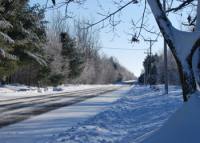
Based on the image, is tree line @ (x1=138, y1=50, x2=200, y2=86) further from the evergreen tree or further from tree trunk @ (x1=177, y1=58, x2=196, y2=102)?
tree trunk @ (x1=177, y1=58, x2=196, y2=102)

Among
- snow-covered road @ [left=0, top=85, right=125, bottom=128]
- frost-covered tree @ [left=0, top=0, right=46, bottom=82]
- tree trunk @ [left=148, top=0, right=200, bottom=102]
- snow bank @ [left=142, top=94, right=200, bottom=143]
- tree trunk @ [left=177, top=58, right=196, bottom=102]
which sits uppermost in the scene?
frost-covered tree @ [left=0, top=0, right=46, bottom=82]

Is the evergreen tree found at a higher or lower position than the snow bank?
higher

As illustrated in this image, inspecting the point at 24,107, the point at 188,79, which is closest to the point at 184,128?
the point at 188,79

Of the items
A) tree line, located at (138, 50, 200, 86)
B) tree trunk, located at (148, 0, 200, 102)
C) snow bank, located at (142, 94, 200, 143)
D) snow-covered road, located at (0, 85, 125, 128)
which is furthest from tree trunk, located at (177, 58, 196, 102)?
tree line, located at (138, 50, 200, 86)

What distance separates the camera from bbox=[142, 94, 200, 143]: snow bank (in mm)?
2201

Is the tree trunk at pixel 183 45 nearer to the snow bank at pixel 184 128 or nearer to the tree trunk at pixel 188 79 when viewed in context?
the tree trunk at pixel 188 79

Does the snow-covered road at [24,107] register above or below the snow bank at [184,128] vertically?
below

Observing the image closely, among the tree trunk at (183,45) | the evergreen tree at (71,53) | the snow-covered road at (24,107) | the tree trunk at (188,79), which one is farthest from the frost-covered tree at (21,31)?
the tree trunk at (188,79)

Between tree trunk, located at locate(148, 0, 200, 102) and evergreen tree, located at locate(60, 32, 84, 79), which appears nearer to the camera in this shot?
tree trunk, located at locate(148, 0, 200, 102)

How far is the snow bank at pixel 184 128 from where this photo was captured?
2201mm

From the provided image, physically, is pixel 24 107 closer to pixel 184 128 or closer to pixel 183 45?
pixel 183 45

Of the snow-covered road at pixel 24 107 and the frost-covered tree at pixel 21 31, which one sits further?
the frost-covered tree at pixel 21 31

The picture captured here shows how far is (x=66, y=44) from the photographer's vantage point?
33.8 metres

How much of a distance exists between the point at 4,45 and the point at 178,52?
49.8ft
